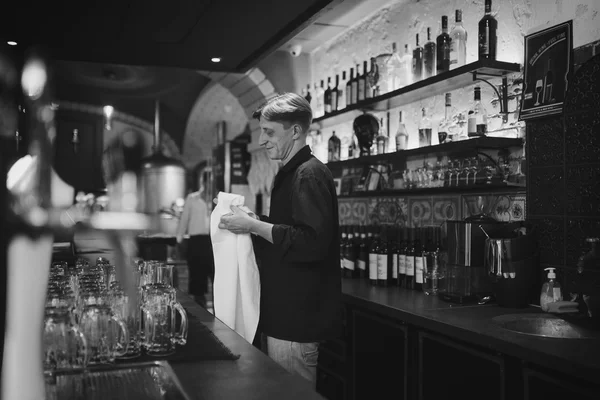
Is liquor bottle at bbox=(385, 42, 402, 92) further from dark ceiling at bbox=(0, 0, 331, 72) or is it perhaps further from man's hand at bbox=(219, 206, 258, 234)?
man's hand at bbox=(219, 206, 258, 234)

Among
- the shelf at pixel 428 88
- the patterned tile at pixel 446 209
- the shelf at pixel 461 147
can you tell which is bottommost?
the patterned tile at pixel 446 209

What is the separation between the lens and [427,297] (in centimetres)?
296

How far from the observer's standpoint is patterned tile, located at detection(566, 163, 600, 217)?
7.98 feet

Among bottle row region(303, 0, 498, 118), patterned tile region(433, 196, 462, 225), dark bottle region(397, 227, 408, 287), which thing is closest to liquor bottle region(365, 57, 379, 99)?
bottle row region(303, 0, 498, 118)

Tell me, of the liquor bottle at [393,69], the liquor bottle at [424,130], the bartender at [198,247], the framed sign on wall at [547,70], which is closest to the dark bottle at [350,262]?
the liquor bottle at [424,130]

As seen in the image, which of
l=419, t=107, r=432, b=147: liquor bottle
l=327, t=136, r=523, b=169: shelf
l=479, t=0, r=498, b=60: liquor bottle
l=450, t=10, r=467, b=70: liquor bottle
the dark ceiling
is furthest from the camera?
l=419, t=107, r=432, b=147: liquor bottle

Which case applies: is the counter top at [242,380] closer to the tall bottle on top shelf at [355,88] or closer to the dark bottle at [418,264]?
the dark bottle at [418,264]

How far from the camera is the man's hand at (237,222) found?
83.3 inches

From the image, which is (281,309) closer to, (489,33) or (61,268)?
(61,268)

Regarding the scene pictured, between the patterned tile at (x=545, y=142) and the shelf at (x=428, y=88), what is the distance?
13.8 inches

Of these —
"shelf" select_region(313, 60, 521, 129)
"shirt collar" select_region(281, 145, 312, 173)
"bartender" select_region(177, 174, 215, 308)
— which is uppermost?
"shelf" select_region(313, 60, 521, 129)

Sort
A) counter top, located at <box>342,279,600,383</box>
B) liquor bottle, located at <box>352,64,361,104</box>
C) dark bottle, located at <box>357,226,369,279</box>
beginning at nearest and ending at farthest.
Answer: counter top, located at <box>342,279,600,383</box>
dark bottle, located at <box>357,226,369,279</box>
liquor bottle, located at <box>352,64,361,104</box>

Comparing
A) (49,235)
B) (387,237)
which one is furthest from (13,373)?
(387,237)

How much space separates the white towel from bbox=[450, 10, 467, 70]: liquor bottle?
186 centimetres
